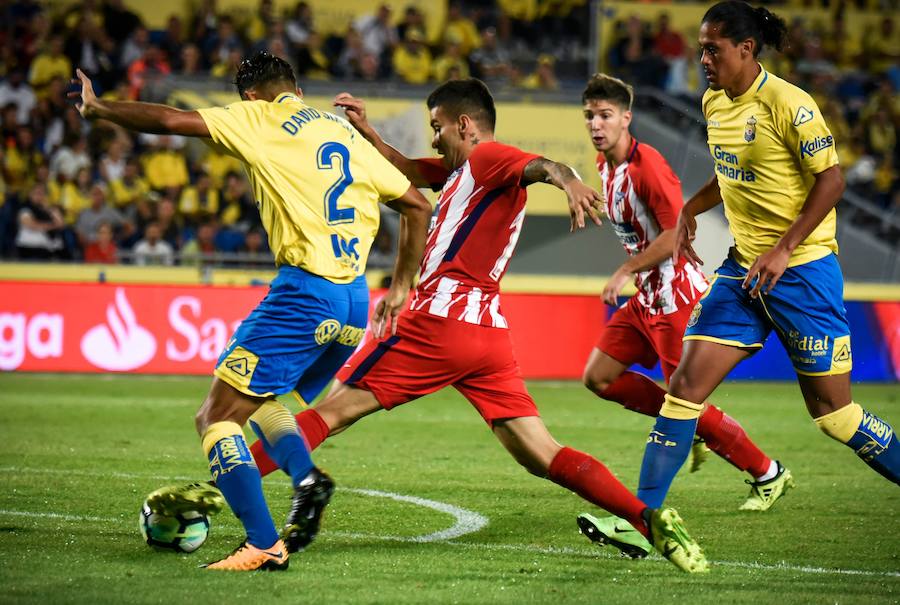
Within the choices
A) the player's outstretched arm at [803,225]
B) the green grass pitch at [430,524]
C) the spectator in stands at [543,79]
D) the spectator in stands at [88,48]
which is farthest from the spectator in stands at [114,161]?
the player's outstretched arm at [803,225]

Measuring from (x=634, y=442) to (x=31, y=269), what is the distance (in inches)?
320

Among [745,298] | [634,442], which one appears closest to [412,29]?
[634,442]

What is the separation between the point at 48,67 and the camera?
61.3 feet

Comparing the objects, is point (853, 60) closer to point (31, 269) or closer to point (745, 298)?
point (31, 269)

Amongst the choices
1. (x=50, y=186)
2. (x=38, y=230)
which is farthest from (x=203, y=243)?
(x=50, y=186)

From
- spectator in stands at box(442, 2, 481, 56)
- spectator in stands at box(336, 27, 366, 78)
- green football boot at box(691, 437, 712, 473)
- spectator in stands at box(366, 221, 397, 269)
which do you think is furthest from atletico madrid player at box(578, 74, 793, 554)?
spectator in stands at box(442, 2, 481, 56)

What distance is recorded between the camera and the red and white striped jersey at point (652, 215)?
729 centimetres

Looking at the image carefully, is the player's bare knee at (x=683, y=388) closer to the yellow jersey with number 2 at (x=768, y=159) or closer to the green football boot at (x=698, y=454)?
the yellow jersey with number 2 at (x=768, y=159)

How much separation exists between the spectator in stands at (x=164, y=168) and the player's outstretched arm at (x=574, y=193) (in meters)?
13.1

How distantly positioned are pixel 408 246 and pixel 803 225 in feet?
5.71

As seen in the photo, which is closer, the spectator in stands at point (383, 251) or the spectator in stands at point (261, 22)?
the spectator in stands at point (383, 251)

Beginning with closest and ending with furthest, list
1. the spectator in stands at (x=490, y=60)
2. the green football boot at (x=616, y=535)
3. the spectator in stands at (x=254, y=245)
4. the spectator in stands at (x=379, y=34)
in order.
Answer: the green football boot at (x=616, y=535) → the spectator in stands at (x=254, y=245) → the spectator in stands at (x=490, y=60) → the spectator in stands at (x=379, y=34)

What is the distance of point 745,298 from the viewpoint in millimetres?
6008

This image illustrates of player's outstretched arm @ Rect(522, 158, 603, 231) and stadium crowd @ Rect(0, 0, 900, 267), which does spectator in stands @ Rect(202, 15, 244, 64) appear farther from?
player's outstretched arm @ Rect(522, 158, 603, 231)
